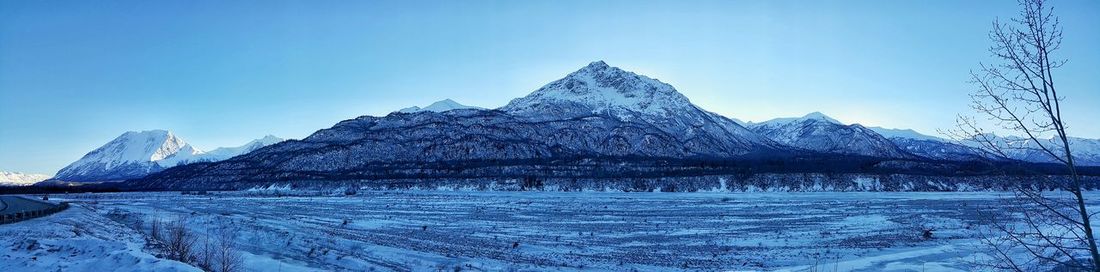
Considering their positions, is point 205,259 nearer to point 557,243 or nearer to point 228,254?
point 228,254

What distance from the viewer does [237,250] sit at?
33094 millimetres

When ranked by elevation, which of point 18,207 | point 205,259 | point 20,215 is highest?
point 18,207

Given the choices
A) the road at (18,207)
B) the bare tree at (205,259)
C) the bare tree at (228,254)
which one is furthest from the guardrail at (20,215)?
the bare tree at (205,259)

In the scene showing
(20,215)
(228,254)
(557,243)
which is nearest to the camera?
(228,254)

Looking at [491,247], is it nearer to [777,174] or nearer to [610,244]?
[610,244]

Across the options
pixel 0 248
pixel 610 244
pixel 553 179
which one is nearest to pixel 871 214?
pixel 610 244

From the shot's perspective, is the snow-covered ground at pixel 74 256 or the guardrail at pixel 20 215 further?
the guardrail at pixel 20 215

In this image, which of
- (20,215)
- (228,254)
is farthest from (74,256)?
(20,215)

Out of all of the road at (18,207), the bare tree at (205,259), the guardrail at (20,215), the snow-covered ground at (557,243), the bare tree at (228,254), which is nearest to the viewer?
the bare tree at (205,259)

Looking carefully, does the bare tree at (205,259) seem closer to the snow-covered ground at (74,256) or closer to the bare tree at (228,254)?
the bare tree at (228,254)

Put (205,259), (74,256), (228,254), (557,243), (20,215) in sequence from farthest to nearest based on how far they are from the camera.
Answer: (20,215), (557,243), (228,254), (205,259), (74,256)

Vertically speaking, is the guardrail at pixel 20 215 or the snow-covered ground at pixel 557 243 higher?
the guardrail at pixel 20 215

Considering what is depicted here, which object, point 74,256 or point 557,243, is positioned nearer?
point 74,256

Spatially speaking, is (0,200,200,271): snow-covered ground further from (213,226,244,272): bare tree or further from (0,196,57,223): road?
(0,196,57,223): road
